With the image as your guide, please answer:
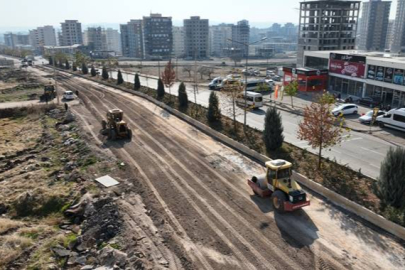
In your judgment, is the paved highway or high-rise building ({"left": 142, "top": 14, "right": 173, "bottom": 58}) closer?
the paved highway

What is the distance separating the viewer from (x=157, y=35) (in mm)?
195125

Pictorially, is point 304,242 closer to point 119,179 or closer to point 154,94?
point 119,179

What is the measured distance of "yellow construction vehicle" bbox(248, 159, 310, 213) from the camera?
18.5 metres

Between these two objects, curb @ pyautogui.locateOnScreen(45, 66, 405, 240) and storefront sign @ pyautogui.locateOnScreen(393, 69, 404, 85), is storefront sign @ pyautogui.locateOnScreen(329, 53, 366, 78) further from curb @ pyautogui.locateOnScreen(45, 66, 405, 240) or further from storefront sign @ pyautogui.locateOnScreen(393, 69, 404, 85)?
curb @ pyautogui.locateOnScreen(45, 66, 405, 240)

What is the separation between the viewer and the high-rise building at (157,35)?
19325 centimetres

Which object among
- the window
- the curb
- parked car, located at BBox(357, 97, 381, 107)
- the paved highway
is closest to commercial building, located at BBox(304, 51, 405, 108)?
parked car, located at BBox(357, 97, 381, 107)

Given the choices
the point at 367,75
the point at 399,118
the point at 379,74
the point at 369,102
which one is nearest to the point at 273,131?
the point at 399,118

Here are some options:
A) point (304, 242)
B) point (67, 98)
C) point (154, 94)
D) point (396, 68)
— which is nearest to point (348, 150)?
point (304, 242)

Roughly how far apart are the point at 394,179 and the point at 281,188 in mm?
5840

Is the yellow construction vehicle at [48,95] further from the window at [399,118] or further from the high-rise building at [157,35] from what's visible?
the high-rise building at [157,35]

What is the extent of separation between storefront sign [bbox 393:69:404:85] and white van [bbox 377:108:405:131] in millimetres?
11360

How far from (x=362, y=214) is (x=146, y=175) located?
1364 centimetres

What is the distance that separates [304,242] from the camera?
54.0ft

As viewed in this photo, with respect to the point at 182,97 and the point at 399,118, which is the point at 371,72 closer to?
the point at 399,118
